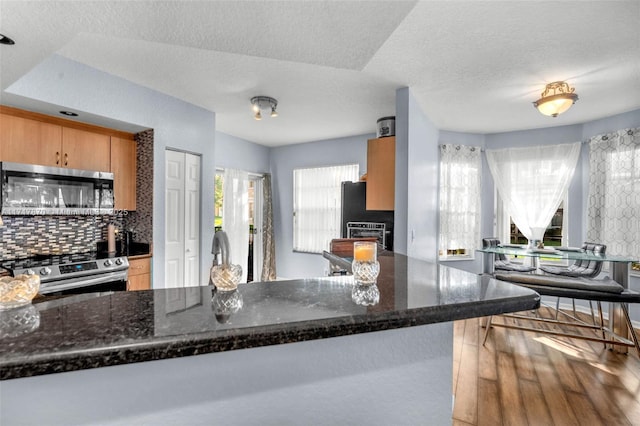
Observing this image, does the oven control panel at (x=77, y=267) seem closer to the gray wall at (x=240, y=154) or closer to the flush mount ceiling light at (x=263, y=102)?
the flush mount ceiling light at (x=263, y=102)

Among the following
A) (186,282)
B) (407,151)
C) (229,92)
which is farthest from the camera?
(186,282)

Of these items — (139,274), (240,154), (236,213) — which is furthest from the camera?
(240,154)

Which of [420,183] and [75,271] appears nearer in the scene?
[75,271]

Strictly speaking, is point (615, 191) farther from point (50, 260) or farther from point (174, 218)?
point (50, 260)

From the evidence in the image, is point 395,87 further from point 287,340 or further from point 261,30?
point 287,340

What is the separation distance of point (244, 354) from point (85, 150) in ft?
10.3

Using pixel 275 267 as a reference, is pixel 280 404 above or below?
above

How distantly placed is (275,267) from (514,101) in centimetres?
434

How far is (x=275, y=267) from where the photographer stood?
5703 mm

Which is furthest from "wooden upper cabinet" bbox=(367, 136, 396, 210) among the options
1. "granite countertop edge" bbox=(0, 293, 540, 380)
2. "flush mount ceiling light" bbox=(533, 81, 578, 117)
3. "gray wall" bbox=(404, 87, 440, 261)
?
"granite countertop edge" bbox=(0, 293, 540, 380)

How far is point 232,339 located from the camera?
2.03 feet

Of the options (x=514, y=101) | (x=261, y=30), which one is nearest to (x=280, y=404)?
(x=261, y=30)

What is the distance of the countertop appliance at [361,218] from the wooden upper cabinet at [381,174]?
A: 54 cm

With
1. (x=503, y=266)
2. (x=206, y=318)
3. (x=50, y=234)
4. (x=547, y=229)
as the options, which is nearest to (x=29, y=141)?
(x=50, y=234)
